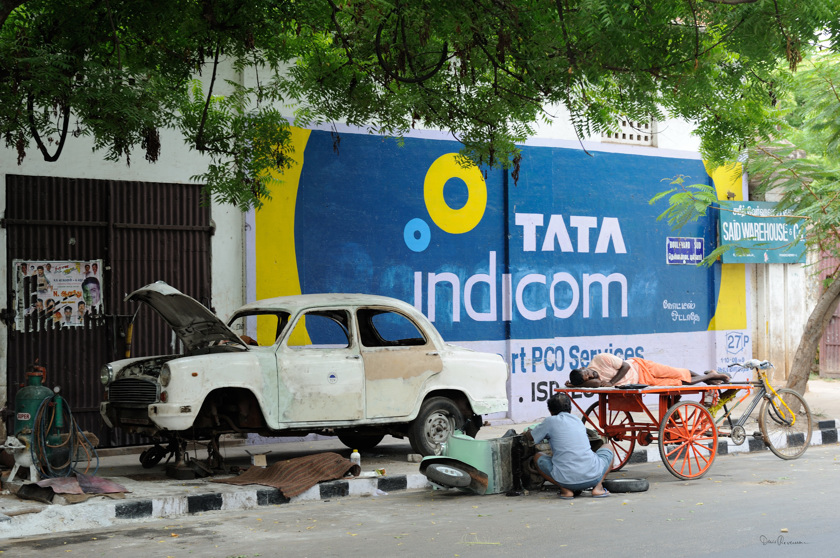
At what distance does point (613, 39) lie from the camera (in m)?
7.33

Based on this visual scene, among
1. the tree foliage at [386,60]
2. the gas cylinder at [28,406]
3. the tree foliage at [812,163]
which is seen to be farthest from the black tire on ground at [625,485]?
the tree foliage at [812,163]

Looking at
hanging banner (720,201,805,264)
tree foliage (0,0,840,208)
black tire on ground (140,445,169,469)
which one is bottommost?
black tire on ground (140,445,169,469)

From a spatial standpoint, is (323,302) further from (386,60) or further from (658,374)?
(658,374)

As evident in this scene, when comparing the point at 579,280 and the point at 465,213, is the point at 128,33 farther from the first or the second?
the point at 579,280

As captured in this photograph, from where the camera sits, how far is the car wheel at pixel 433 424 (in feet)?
33.6

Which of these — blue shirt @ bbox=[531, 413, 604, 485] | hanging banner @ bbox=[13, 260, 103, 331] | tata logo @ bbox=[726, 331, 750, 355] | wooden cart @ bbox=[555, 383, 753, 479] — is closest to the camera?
blue shirt @ bbox=[531, 413, 604, 485]

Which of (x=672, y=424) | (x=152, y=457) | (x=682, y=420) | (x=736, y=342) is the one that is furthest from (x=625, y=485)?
(x=736, y=342)

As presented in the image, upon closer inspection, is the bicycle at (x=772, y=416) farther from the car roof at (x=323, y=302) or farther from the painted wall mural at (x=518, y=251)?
the painted wall mural at (x=518, y=251)

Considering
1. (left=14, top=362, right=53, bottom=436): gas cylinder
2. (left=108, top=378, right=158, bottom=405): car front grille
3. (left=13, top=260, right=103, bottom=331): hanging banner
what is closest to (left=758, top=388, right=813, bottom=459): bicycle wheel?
(left=108, top=378, right=158, bottom=405): car front grille

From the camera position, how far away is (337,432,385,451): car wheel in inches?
451

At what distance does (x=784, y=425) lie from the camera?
1048cm

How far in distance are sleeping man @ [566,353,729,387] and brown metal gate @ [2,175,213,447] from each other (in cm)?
491

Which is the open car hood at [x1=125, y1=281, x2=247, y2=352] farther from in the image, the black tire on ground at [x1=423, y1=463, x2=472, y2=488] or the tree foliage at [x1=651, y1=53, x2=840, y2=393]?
the tree foliage at [x1=651, y1=53, x2=840, y2=393]

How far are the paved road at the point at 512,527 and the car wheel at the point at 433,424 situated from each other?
1090 mm
